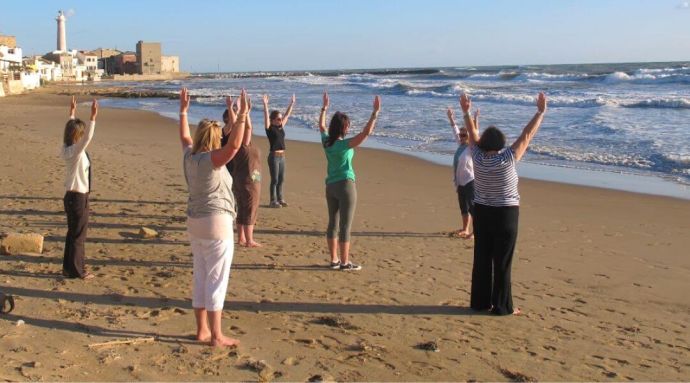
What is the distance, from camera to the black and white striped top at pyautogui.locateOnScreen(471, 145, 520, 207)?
5180 mm

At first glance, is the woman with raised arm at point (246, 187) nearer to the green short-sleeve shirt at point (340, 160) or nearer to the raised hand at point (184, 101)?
the green short-sleeve shirt at point (340, 160)

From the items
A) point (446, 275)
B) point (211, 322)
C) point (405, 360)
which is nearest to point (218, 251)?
point (211, 322)

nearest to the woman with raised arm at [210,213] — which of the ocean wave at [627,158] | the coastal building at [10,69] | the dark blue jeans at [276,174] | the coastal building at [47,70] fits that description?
the dark blue jeans at [276,174]

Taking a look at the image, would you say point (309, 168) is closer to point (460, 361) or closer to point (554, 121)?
point (460, 361)

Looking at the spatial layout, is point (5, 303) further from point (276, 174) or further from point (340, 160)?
point (276, 174)

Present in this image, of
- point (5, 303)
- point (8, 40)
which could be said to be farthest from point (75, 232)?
point (8, 40)

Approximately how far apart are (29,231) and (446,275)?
499 cm

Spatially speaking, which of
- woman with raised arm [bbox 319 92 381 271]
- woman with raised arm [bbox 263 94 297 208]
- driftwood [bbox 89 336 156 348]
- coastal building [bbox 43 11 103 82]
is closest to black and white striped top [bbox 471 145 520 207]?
→ woman with raised arm [bbox 319 92 381 271]

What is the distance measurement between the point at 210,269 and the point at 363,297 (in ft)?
6.02

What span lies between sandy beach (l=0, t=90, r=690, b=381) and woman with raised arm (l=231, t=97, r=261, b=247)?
27 centimetres

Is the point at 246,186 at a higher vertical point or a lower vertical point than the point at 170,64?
lower

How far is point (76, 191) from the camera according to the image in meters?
5.77

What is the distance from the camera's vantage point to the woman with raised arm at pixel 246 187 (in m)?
7.21

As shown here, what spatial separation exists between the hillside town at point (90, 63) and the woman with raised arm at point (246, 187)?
62786 mm
